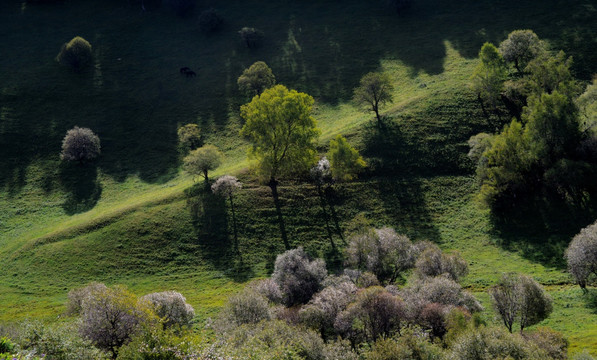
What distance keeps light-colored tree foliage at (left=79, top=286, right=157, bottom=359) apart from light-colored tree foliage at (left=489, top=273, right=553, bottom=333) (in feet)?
122

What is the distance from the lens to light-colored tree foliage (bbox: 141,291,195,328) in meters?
52.8

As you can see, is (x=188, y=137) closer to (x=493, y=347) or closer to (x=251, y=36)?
(x=251, y=36)

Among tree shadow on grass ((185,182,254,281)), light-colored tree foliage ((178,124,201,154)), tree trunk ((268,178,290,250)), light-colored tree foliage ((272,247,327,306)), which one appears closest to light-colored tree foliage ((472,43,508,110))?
tree trunk ((268,178,290,250))

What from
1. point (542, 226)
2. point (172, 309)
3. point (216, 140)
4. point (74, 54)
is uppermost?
point (74, 54)

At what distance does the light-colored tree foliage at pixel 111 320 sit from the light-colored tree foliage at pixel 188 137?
6122cm

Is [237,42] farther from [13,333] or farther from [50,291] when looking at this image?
[13,333]

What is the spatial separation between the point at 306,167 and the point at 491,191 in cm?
3253

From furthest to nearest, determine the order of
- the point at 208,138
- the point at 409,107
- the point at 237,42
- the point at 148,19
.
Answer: the point at 148,19 → the point at 237,42 → the point at 208,138 → the point at 409,107

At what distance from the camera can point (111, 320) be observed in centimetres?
4469

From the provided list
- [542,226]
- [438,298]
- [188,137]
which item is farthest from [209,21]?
[438,298]

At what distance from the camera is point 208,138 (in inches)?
4264

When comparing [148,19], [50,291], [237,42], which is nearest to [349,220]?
[50,291]

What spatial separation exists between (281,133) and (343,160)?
43.3 feet

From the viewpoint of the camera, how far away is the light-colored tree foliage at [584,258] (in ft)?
172
